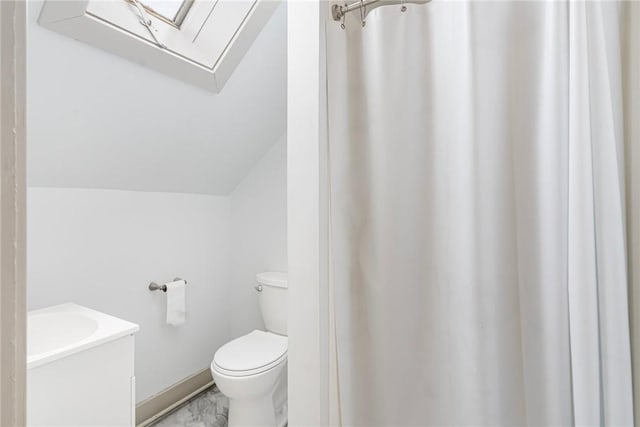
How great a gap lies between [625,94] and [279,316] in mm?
1855

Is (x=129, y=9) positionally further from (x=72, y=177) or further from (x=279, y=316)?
(x=279, y=316)

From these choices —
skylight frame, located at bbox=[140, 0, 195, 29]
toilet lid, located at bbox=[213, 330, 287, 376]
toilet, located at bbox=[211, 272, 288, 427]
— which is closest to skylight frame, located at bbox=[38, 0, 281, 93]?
skylight frame, located at bbox=[140, 0, 195, 29]

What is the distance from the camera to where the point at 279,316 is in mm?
2057

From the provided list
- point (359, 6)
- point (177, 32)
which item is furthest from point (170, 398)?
point (359, 6)

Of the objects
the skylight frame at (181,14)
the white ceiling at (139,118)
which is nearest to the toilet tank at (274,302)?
the white ceiling at (139,118)

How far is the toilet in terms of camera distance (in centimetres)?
159

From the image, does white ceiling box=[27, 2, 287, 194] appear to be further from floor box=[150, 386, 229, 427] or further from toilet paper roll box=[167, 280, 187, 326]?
floor box=[150, 386, 229, 427]

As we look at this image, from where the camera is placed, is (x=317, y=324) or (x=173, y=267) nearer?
(x=317, y=324)

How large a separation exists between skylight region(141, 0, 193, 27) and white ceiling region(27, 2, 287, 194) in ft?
0.77

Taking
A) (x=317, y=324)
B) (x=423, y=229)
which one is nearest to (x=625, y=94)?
(x=423, y=229)

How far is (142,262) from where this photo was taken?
1906 mm

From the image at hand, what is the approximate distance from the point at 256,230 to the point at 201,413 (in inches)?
46.2

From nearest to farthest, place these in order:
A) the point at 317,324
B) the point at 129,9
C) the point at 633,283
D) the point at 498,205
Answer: the point at 633,283
the point at 498,205
the point at 317,324
the point at 129,9

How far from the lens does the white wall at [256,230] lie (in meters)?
2.29
